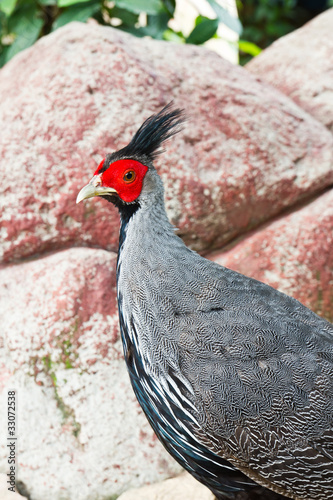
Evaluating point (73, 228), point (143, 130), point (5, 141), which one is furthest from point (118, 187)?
point (5, 141)

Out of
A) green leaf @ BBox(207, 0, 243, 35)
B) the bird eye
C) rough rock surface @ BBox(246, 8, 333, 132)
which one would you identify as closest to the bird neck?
the bird eye

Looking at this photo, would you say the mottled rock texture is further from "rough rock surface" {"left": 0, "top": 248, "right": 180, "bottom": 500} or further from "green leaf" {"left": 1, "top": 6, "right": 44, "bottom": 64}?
"green leaf" {"left": 1, "top": 6, "right": 44, "bottom": 64}

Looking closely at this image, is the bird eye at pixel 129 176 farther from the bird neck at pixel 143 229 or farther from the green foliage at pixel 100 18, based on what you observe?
the green foliage at pixel 100 18

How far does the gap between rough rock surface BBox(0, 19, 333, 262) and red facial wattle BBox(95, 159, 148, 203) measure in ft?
2.50

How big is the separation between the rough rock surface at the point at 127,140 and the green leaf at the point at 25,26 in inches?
40.0

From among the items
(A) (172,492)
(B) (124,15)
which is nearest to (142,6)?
(B) (124,15)

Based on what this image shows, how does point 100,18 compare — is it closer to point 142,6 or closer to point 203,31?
point 142,6

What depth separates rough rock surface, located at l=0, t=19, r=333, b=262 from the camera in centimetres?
302

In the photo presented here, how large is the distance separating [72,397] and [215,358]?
1147mm

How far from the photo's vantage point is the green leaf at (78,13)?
4.30m

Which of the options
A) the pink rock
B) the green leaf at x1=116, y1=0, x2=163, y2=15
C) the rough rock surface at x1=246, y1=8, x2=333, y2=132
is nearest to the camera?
the pink rock

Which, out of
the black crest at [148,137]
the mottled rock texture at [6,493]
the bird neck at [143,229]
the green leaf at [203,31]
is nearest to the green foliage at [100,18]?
the green leaf at [203,31]

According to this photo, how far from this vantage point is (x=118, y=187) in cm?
230

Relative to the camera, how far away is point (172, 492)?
8.78 ft
